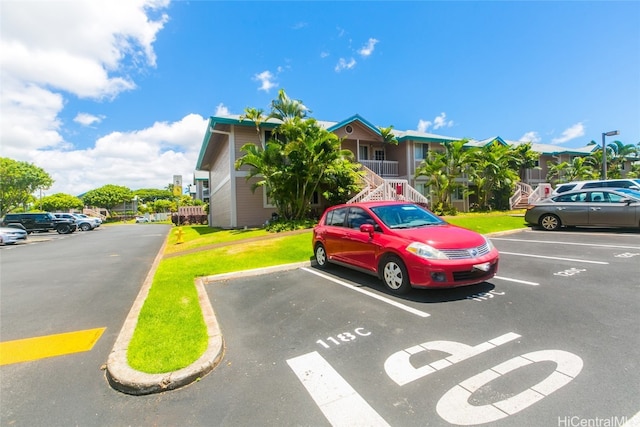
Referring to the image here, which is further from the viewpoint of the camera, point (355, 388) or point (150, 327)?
point (150, 327)

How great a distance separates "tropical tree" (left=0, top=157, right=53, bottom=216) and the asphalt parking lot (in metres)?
50.9

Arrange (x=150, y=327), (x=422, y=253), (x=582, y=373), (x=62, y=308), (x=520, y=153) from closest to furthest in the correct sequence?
(x=582, y=373), (x=150, y=327), (x=422, y=253), (x=62, y=308), (x=520, y=153)

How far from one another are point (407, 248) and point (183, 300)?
4.01 metres

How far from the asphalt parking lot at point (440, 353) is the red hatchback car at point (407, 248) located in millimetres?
333

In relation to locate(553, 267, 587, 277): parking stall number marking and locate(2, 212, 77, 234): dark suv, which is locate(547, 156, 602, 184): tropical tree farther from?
locate(2, 212, 77, 234): dark suv

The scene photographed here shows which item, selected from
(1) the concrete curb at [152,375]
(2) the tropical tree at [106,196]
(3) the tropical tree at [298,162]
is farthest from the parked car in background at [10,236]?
(2) the tropical tree at [106,196]

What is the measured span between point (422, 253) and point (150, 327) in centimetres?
414

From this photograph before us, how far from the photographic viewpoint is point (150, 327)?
14.1 feet

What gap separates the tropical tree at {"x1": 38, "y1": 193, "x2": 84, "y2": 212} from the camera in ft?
195

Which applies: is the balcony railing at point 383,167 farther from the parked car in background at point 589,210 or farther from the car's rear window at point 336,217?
the car's rear window at point 336,217

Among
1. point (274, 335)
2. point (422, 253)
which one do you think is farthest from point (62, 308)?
point (422, 253)

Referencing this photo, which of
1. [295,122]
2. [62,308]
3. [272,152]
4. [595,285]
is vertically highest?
[295,122]

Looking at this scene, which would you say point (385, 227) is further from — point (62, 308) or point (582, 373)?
point (62, 308)

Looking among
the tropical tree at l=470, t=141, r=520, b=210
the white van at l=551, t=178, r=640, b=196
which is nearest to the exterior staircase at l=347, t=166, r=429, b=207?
the white van at l=551, t=178, r=640, b=196
